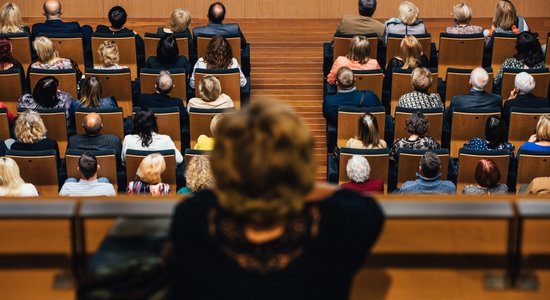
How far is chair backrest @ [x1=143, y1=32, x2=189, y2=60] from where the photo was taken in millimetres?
4422

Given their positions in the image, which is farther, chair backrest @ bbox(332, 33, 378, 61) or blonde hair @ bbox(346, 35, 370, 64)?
chair backrest @ bbox(332, 33, 378, 61)

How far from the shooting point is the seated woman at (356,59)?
164 inches

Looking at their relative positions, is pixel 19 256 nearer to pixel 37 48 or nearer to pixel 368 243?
pixel 368 243

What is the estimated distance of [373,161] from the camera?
333 cm

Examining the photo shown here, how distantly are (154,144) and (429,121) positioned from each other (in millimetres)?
1111

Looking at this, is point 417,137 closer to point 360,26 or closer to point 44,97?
point 360,26

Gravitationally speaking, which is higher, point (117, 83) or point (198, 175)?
point (117, 83)

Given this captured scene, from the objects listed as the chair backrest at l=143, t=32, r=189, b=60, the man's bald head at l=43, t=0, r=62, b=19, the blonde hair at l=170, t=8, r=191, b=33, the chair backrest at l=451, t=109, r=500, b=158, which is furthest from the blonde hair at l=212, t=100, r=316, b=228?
the man's bald head at l=43, t=0, r=62, b=19

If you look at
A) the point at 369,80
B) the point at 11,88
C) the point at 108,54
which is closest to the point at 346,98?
the point at 369,80

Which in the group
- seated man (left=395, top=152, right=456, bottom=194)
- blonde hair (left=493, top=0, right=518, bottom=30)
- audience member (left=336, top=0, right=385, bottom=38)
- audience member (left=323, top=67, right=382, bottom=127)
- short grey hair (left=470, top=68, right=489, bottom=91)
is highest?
blonde hair (left=493, top=0, right=518, bottom=30)

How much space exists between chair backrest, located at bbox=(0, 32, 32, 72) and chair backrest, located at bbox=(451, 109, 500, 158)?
208cm

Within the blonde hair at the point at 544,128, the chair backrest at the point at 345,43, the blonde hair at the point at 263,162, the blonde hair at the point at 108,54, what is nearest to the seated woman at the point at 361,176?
the blonde hair at the point at 544,128

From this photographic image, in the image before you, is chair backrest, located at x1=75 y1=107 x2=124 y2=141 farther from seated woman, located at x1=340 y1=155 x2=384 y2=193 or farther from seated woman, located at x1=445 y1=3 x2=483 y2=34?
seated woman, located at x1=445 y1=3 x2=483 y2=34

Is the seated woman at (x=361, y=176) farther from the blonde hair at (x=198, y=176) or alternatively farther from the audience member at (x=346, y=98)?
the audience member at (x=346, y=98)
